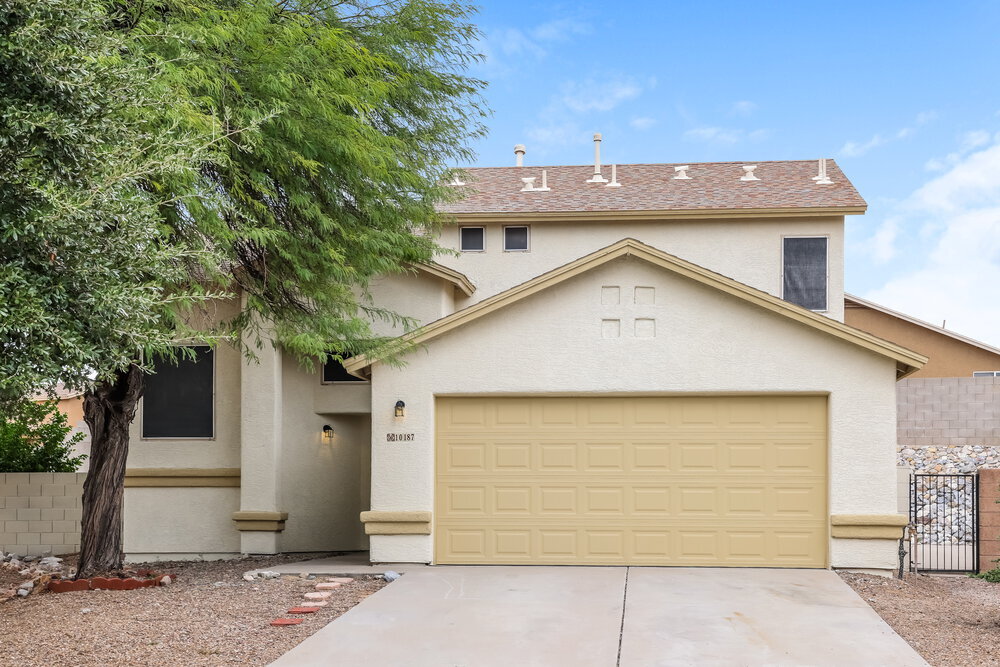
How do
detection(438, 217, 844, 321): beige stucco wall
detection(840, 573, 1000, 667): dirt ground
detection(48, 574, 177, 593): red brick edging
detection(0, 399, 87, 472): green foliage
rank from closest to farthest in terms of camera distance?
detection(840, 573, 1000, 667): dirt ground, detection(48, 574, 177, 593): red brick edging, detection(0, 399, 87, 472): green foliage, detection(438, 217, 844, 321): beige stucco wall

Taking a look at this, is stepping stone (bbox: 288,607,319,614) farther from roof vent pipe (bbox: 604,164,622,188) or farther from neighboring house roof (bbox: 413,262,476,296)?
roof vent pipe (bbox: 604,164,622,188)

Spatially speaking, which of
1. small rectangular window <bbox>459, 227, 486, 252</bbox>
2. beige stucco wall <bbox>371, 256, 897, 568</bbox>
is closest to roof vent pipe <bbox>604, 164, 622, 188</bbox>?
small rectangular window <bbox>459, 227, 486, 252</bbox>

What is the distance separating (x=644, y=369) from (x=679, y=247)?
19.7ft

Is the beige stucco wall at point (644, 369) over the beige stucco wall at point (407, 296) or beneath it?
beneath

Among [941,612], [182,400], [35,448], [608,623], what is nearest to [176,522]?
[182,400]

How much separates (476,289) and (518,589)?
27.4 ft

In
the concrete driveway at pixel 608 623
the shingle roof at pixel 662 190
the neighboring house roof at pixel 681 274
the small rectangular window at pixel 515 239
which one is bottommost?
the concrete driveway at pixel 608 623

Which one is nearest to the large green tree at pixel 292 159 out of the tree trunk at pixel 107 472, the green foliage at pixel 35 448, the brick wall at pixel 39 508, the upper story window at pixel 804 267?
the tree trunk at pixel 107 472

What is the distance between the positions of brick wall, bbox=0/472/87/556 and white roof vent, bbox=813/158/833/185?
1534 centimetres

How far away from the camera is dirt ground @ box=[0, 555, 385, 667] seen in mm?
8406

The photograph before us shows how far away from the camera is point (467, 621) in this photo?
9.53 m

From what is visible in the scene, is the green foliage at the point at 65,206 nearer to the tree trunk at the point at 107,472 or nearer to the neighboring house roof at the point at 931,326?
the tree trunk at the point at 107,472

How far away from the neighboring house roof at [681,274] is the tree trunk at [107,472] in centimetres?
323

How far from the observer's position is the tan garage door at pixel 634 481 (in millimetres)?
12922
